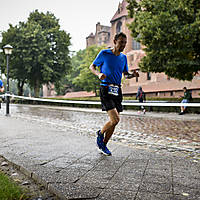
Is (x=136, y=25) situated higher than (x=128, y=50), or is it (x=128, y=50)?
(x=128, y=50)

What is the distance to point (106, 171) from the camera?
10.7 ft

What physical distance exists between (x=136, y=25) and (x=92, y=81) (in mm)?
21661

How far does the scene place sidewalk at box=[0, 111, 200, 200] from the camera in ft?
8.44

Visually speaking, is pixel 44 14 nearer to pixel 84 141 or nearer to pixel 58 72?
pixel 58 72

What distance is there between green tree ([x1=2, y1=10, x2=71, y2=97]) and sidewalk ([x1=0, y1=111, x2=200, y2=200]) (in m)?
25.3

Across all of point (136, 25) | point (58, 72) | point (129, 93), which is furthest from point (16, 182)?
point (129, 93)

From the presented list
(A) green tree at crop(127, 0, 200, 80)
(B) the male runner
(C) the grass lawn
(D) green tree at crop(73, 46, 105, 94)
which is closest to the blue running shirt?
(B) the male runner

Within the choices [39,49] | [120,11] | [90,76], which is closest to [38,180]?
[39,49]

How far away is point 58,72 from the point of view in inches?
1252

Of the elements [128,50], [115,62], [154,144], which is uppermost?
[128,50]

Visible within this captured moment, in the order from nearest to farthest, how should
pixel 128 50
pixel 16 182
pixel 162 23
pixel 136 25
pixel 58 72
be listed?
1. pixel 16 182
2. pixel 162 23
3. pixel 136 25
4. pixel 58 72
5. pixel 128 50

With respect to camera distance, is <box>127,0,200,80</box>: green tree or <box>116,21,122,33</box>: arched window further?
<box>116,21,122,33</box>: arched window

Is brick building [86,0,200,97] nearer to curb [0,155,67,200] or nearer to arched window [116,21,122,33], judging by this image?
arched window [116,21,122,33]

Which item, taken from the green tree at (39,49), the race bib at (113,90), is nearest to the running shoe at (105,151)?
the race bib at (113,90)
